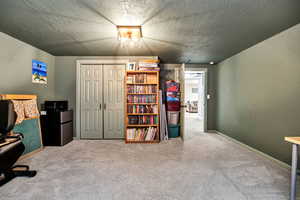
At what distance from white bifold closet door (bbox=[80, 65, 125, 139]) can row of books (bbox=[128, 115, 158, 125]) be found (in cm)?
41

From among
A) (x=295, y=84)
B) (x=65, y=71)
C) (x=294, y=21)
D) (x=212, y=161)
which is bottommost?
(x=212, y=161)

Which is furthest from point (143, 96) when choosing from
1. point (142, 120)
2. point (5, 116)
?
point (5, 116)

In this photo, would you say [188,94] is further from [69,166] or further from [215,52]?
[69,166]

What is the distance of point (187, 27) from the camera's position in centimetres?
224

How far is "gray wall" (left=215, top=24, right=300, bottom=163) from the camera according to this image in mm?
2176

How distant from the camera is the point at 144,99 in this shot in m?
3.62

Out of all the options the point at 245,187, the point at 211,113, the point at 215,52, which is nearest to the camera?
the point at 245,187

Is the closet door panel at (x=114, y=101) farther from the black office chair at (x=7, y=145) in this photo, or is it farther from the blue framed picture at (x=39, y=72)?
the black office chair at (x=7, y=145)

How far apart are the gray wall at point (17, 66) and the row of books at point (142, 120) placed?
236 centimetres

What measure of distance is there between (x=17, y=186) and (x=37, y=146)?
1.37 m

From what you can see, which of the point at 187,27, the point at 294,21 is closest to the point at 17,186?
the point at 187,27

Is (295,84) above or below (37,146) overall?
above

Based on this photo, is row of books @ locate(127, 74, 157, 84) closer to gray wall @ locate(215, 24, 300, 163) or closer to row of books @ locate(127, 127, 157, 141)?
row of books @ locate(127, 127, 157, 141)

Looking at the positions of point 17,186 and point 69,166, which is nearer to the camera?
point 17,186
